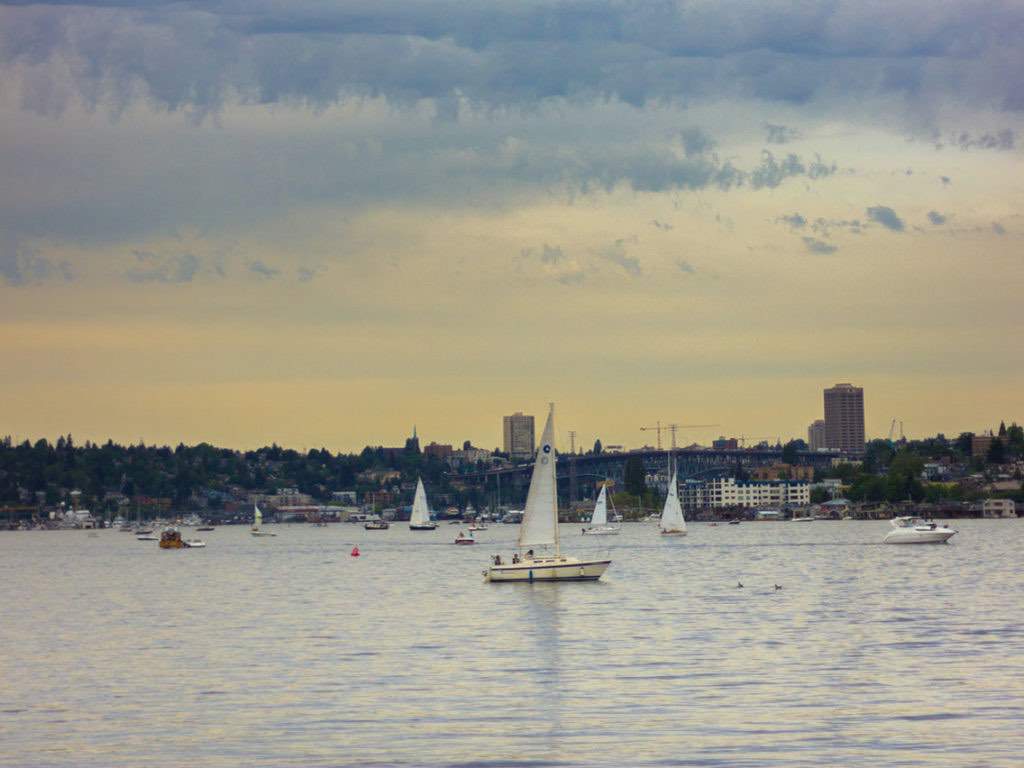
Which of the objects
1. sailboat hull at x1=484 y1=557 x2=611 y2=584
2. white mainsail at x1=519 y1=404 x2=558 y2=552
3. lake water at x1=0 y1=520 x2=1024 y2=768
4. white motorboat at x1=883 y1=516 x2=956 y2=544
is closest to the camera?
lake water at x1=0 y1=520 x2=1024 y2=768

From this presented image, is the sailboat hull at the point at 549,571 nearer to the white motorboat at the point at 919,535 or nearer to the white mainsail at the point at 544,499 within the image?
the white mainsail at the point at 544,499

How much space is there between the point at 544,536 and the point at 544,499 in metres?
2.46

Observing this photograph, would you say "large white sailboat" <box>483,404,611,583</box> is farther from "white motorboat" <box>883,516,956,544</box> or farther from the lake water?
"white motorboat" <box>883,516,956,544</box>

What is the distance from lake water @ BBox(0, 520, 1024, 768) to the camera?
33469 millimetres

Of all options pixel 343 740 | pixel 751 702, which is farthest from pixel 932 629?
pixel 343 740

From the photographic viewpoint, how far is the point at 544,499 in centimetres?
8269

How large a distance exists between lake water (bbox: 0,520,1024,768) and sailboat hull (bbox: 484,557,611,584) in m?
0.97

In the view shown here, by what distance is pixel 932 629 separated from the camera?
5775 centimetres

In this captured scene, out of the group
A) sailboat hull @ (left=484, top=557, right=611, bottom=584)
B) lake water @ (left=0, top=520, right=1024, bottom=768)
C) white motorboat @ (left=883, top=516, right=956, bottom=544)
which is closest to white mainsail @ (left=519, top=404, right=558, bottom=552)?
sailboat hull @ (left=484, top=557, right=611, bottom=584)

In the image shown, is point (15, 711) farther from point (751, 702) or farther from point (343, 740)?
point (751, 702)

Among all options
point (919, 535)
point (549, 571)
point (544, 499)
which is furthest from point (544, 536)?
point (919, 535)

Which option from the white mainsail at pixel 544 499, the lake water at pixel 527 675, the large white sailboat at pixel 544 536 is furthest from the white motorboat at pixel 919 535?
the white mainsail at pixel 544 499

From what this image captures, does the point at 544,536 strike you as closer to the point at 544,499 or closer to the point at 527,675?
the point at 544,499

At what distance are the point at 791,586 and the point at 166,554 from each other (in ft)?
357
